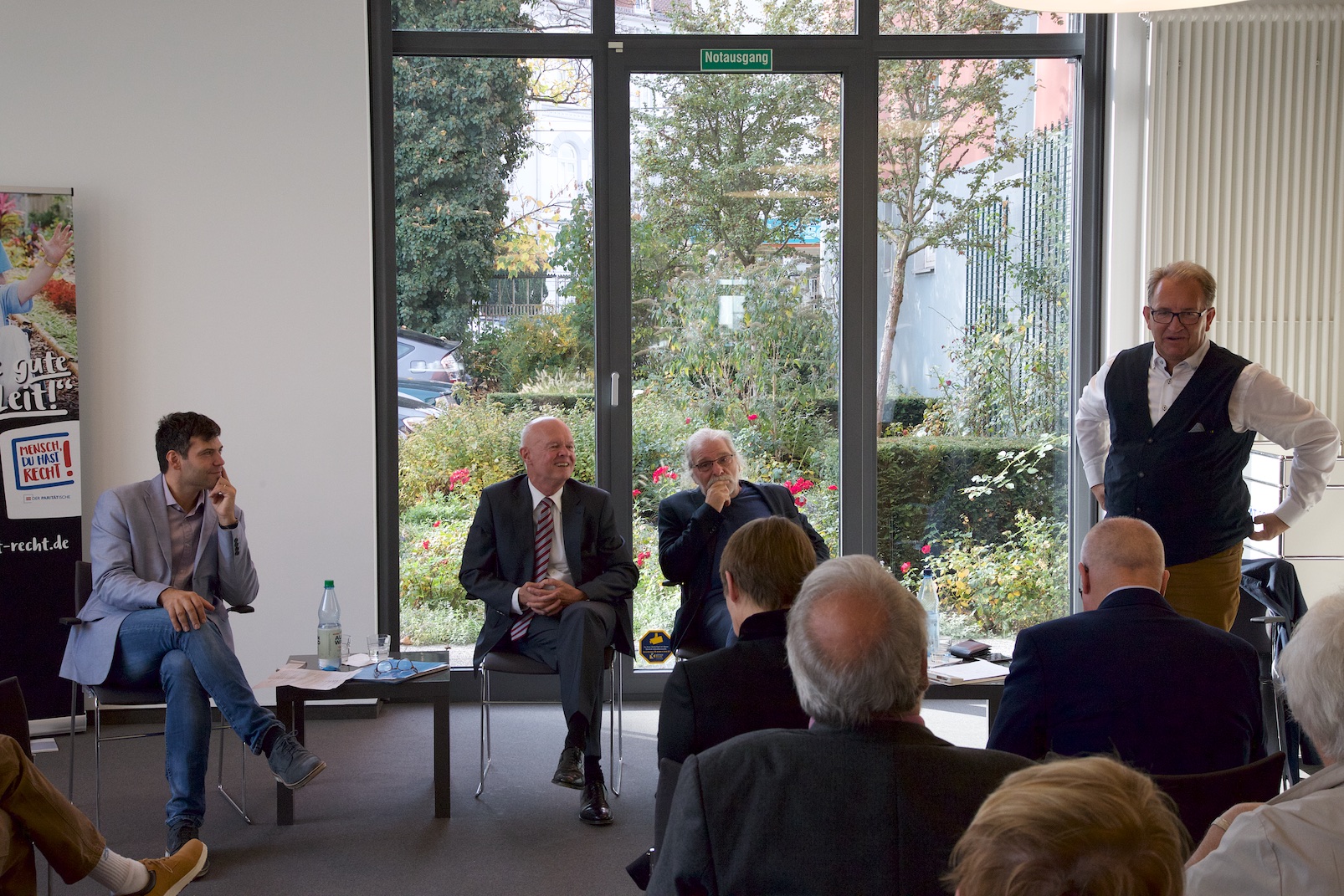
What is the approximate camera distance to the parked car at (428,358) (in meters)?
5.28

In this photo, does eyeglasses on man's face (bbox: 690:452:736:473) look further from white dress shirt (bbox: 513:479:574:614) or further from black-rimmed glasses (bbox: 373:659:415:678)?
black-rimmed glasses (bbox: 373:659:415:678)

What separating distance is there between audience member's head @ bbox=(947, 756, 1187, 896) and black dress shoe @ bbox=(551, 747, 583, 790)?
9.93ft

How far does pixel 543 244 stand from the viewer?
5.30m

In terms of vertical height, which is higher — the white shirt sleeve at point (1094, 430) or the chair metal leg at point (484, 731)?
the white shirt sleeve at point (1094, 430)

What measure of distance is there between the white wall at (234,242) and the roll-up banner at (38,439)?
6.9 inches

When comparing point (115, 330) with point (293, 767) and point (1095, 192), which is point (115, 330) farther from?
point (1095, 192)

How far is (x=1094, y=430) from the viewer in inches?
166

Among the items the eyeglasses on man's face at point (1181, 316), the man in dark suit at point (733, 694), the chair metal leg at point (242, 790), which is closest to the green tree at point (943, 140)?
the eyeglasses on man's face at point (1181, 316)

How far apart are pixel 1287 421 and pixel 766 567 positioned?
2.17 meters

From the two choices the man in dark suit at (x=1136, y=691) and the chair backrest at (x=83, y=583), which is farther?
the chair backrest at (x=83, y=583)

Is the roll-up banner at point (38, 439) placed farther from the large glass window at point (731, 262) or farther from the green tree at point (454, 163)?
the green tree at point (454, 163)

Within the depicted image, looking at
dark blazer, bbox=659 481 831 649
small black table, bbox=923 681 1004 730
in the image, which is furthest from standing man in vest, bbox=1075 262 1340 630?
dark blazer, bbox=659 481 831 649

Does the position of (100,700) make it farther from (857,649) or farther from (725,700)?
(857,649)

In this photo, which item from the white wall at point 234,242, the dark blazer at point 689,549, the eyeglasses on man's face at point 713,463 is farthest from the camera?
the white wall at point 234,242
